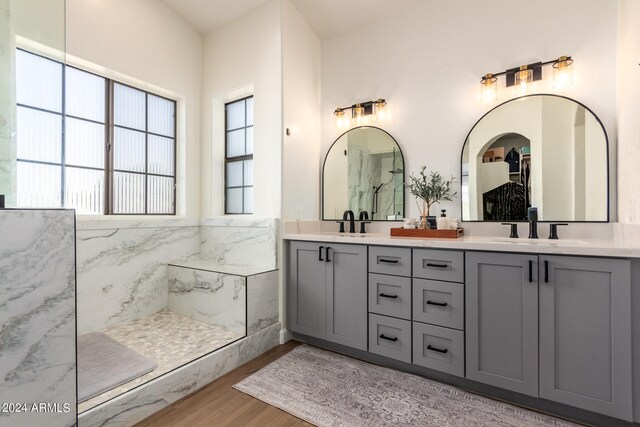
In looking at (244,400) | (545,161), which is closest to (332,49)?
(545,161)

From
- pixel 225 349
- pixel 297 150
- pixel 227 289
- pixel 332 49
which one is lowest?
pixel 225 349

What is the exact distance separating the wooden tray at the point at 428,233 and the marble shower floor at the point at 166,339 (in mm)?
1541

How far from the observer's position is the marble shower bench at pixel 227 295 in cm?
239

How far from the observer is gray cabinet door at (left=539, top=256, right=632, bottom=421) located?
1.46 m

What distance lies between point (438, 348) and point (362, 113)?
2.16 metres

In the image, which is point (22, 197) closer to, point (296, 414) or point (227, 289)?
point (227, 289)

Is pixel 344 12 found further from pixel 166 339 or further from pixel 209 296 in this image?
pixel 166 339

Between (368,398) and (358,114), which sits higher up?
(358,114)

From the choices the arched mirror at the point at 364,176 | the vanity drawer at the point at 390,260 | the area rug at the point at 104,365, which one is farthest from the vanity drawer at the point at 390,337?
the area rug at the point at 104,365

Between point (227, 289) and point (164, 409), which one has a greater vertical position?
point (227, 289)

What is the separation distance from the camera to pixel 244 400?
1.82m

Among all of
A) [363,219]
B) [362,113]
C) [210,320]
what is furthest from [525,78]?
[210,320]

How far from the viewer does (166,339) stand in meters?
2.31

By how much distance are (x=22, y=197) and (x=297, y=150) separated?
77.8 inches
